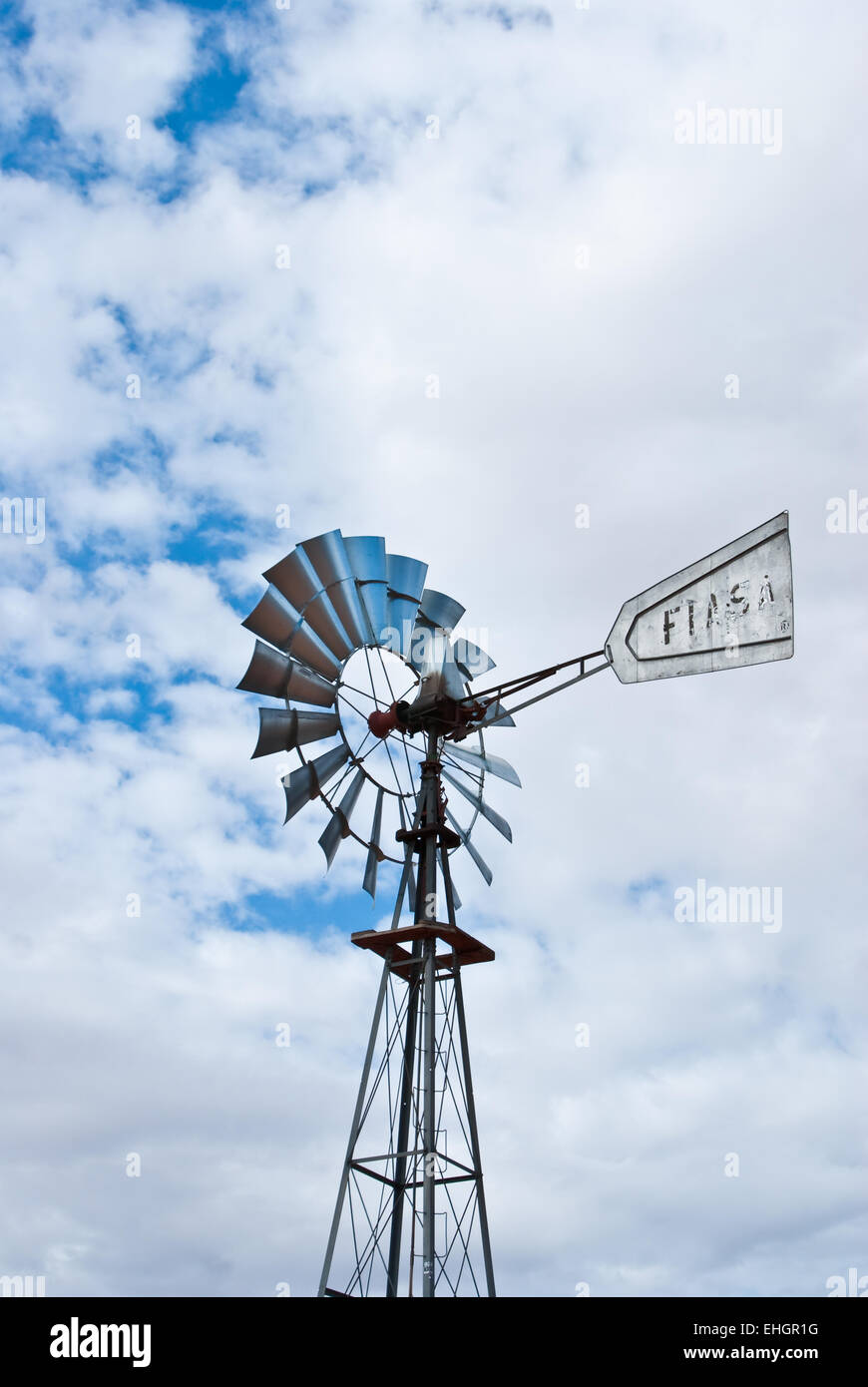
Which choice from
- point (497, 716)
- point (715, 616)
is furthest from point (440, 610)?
point (715, 616)

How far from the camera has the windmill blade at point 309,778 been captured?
1750 cm

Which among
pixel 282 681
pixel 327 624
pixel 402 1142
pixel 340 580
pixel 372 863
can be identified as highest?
pixel 340 580

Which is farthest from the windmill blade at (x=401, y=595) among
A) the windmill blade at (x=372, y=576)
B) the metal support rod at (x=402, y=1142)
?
the metal support rod at (x=402, y=1142)

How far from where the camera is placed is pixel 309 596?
58.6 ft

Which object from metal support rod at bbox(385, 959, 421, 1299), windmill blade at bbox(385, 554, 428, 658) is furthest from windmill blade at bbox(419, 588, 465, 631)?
metal support rod at bbox(385, 959, 421, 1299)

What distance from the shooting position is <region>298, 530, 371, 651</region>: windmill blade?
58.9 ft

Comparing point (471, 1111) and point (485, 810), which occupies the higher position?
point (485, 810)

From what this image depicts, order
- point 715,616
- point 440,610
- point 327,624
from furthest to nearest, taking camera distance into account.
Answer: point 440,610 < point 327,624 < point 715,616

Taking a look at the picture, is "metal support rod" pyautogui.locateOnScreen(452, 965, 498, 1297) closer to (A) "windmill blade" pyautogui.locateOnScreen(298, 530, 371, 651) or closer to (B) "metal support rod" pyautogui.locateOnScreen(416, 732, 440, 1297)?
(B) "metal support rod" pyautogui.locateOnScreen(416, 732, 440, 1297)

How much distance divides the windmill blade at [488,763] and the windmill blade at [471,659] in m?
0.98

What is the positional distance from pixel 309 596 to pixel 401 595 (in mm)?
1507

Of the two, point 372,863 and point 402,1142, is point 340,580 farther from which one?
point 402,1142

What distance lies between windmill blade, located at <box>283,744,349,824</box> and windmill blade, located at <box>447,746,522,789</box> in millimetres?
1519
